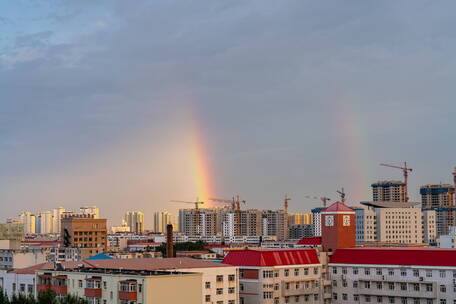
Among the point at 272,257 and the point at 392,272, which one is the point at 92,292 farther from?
the point at 392,272

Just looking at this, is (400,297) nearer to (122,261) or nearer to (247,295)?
(247,295)

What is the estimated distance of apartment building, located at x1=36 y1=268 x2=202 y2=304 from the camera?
166 feet

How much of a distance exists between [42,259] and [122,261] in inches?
1491

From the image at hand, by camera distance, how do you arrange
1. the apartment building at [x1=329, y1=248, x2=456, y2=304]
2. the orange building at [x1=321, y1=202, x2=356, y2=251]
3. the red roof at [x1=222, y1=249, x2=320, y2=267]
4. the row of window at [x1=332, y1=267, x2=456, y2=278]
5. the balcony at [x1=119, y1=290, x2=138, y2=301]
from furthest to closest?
1. the orange building at [x1=321, y1=202, x2=356, y2=251]
2. the red roof at [x1=222, y1=249, x2=320, y2=267]
3. the apartment building at [x1=329, y1=248, x2=456, y2=304]
4. the row of window at [x1=332, y1=267, x2=456, y2=278]
5. the balcony at [x1=119, y1=290, x2=138, y2=301]

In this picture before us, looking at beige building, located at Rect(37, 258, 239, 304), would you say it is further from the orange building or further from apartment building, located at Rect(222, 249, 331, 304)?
the orange building

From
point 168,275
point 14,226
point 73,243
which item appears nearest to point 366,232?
point 73,243

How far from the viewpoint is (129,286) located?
2034 inches

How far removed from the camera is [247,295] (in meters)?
75.9

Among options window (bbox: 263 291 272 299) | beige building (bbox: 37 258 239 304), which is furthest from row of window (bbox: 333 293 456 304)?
beige building (bbox: 37 258 239 304)

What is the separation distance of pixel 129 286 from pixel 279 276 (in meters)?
28.4

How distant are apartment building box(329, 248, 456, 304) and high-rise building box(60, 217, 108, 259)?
102 metres

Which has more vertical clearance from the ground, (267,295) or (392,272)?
(392,272)

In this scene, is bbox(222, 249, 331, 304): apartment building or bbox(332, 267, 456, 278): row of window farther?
bbox(222, 249, 331, 304): apartment building

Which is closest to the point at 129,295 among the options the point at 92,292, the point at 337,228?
the point at 92,292
